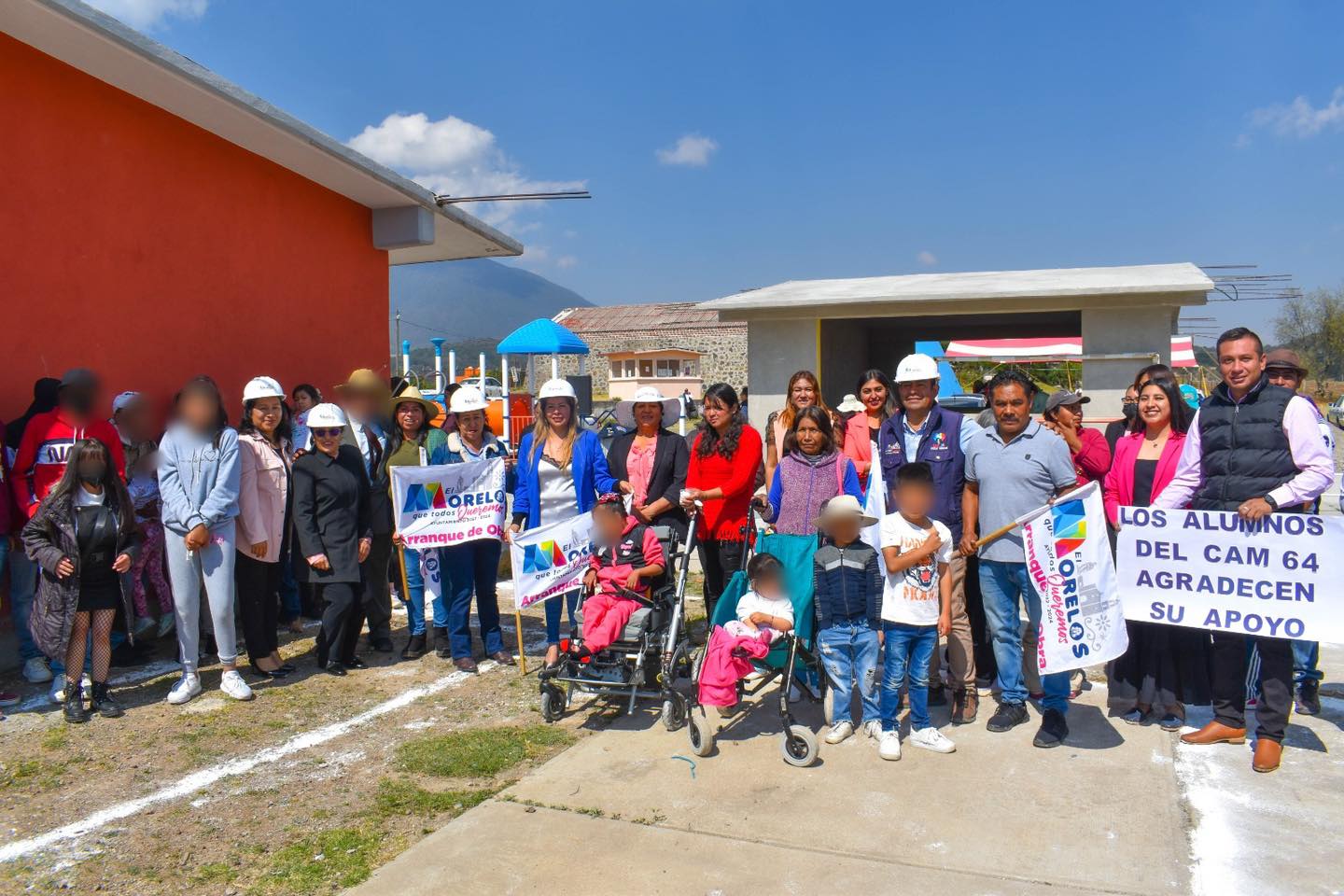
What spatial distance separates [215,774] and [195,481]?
1.89 metres

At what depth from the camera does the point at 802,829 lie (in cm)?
418

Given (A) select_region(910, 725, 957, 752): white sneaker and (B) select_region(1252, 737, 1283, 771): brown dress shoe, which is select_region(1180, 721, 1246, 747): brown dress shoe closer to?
(B) select_region(1252, 737, 1283, 771): brown dress shoe

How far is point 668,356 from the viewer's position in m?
50.3

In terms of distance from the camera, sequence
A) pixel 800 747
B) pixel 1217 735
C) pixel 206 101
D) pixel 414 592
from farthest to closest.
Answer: pixel 206 101
pixel 414 592
pixel 1217 735
pixel 800 747

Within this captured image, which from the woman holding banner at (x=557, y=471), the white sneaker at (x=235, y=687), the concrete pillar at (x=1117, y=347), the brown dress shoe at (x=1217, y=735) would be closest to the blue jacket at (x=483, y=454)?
the woman holding banner at (x=557, y=471)

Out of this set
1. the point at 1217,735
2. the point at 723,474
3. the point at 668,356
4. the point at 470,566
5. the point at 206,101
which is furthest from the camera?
the point at 668,356

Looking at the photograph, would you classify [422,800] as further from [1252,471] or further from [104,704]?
[1252,471]

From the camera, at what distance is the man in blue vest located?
5.54 meters

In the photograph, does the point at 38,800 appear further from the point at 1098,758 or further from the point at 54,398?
the point at 1098,758

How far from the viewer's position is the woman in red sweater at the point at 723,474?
246 inches

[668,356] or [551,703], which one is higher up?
[668,356]

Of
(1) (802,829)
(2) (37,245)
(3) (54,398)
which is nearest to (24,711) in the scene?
(3) (54,398)

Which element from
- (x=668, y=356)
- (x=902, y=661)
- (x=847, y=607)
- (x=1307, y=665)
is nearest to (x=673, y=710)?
(x=847, y=607)

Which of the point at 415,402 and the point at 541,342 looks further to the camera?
the point at 541,342
